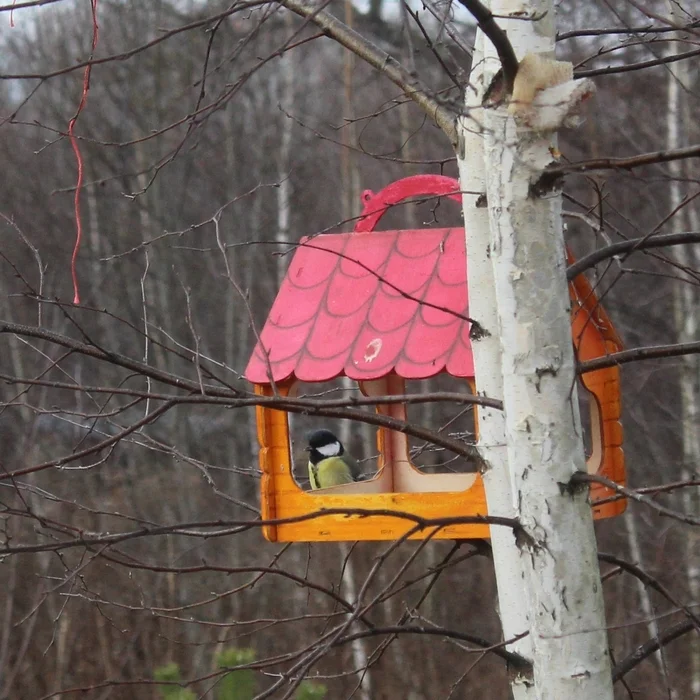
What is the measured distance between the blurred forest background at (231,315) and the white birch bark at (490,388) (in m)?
4.86

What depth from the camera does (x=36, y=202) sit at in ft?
40.7

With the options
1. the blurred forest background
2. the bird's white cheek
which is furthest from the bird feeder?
the blurred forest background

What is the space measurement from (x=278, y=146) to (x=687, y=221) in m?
5.51

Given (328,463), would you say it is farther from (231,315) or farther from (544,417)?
(231,315)

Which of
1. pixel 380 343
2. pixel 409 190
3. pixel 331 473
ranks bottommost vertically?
pixel 331 473

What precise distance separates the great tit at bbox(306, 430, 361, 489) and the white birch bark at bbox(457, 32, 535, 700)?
1.52 m

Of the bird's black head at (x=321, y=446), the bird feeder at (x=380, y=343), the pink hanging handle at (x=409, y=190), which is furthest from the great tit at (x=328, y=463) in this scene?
the pink hanging handle at (x=409, y=190)

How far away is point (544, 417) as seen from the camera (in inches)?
→ 79.4

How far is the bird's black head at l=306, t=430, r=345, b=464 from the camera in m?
4.08

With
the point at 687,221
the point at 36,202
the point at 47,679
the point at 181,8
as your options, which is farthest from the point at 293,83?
Answer: the point at 47,679

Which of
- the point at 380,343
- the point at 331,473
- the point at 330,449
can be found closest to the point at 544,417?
the point at 380,343

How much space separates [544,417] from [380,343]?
1044 mm

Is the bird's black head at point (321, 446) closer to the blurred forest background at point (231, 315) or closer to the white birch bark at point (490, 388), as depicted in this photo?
the white birch bark at point (490, 388)

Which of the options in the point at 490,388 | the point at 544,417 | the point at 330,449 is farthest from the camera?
the point at 330,449
